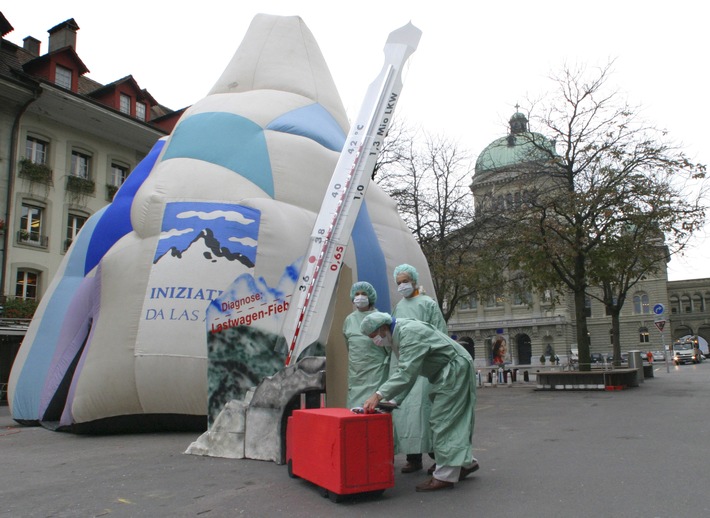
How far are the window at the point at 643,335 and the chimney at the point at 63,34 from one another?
56.2 metres

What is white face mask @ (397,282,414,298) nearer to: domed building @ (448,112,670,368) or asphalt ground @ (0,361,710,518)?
asphalt ground @ (0,361,710,518)

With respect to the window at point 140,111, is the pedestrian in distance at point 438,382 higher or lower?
lower

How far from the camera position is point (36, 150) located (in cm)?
2278

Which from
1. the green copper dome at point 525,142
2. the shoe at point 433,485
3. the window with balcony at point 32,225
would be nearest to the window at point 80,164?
the window with balcony at point 32,225

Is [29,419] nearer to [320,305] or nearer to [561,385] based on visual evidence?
[320,305]

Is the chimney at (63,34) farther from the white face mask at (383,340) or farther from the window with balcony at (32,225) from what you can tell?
the white face mask at (383,340)

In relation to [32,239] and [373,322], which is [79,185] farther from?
[373,322]

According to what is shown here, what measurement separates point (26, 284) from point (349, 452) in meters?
21.1

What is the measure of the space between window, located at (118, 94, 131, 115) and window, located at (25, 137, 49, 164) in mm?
3640

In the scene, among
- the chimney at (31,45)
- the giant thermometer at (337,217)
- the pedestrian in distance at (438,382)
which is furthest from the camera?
the chimney at (31,45)

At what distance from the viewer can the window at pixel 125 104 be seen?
2542 cm

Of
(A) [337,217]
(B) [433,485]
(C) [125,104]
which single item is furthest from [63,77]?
(B) [433,485]

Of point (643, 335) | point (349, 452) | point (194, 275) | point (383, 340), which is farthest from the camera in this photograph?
point (643, 335)

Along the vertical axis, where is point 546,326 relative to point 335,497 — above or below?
above
